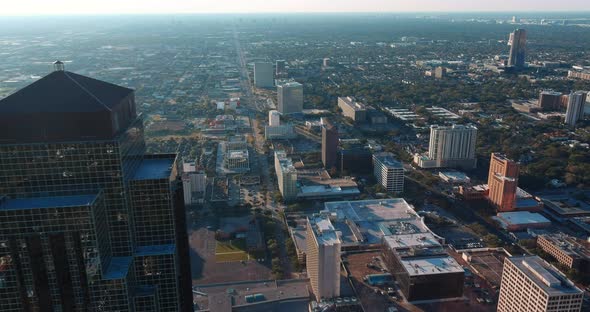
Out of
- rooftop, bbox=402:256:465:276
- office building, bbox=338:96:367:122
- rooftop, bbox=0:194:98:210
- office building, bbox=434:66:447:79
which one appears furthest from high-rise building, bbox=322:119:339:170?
office building, bbox=434:66:447:79

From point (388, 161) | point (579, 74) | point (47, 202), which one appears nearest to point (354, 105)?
point (388, 161)

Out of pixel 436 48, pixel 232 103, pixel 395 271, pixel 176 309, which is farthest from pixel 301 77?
pixel 176 309

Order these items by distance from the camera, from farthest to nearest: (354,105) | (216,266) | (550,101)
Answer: (550,101), (354,105), (216,266)

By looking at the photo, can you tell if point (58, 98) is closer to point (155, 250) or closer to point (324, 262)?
point (155, 250)

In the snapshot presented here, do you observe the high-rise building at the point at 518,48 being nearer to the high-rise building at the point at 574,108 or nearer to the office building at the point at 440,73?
the office building at the point at 440,73

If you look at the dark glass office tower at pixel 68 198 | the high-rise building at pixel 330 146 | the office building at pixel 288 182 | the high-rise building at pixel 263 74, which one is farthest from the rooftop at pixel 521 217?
the high-rise building at pixel 263 74

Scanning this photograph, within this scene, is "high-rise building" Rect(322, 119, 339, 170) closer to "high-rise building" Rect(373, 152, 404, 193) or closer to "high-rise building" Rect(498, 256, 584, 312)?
"high-rise building" Rect(373, 152, 404, 193)
